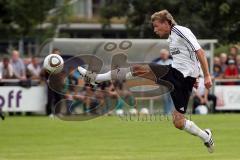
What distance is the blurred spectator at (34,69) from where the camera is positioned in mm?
25506

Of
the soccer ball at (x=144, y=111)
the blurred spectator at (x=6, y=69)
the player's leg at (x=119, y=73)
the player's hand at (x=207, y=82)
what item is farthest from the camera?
the blurred spectator at (x=6, y=69)

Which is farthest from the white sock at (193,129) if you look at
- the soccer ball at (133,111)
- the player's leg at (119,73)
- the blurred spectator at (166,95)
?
the soccer ball at (133,111)

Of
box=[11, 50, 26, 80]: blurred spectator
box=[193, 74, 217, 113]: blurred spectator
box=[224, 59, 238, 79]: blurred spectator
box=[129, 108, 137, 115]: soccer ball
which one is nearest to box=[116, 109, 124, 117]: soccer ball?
box=[129, 108, 137, 115]: soccer ball

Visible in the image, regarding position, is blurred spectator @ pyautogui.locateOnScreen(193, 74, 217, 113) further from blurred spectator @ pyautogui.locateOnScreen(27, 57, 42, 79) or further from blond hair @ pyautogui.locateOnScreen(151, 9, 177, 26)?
blond hair @ pyautogui.locateOnScreen(151, 9, 177, 26)

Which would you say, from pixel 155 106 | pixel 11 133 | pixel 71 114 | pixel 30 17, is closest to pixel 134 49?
pixel 155 106

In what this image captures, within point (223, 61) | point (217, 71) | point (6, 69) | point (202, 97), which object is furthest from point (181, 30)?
point (223, 61)

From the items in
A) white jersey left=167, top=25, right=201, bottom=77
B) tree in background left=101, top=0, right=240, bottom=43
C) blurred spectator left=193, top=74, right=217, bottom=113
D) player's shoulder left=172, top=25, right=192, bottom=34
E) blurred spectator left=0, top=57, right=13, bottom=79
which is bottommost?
blurred spectator left=193, top=74, right=217, bottom=113

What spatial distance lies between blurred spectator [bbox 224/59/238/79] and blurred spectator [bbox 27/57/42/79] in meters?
5.93

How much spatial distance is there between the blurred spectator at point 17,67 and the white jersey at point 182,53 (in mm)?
12893

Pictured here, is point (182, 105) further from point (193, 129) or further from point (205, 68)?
point (205, 68)

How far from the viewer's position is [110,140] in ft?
52.6

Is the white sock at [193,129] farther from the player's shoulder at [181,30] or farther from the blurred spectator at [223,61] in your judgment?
the blurred spectator at [223,61]

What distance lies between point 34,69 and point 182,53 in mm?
13729

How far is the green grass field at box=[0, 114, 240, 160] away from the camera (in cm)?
1316
